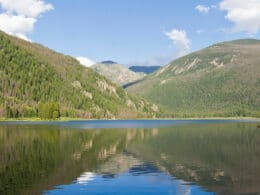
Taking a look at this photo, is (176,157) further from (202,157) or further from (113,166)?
(113,166)

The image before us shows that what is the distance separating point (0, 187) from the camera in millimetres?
51219

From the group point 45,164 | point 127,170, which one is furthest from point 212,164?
point 45,164

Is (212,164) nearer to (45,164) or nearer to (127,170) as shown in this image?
(127,170)

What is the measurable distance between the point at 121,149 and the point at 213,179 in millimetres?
43040

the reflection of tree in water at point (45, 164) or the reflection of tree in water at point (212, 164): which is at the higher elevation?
the reflection of tree in water at point (45, 164)

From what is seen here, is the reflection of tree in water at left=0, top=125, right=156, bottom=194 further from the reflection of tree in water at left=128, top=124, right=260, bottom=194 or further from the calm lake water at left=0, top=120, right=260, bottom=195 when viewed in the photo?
the reflection of tree in water at left=128, top=124, right=260, bottom=194

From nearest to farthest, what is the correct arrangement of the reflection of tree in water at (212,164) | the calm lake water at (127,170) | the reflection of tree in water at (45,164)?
the calm lake water at (127,170), the reflection of tree in water at (45,164), the reflection of tree in water at (212,164)

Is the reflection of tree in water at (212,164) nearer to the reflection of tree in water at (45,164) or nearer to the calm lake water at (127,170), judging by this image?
the calm lake water at (127,170)

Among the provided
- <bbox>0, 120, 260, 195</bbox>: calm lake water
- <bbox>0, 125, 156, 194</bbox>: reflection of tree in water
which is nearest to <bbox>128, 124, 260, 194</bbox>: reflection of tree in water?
<bbox>0, 120, 260, 195</bbox>: calm lake water

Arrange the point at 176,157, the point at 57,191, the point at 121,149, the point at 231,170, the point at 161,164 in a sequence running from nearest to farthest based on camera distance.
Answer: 1. the point at 57,191
2. the point at 231,170
3. the point at 161,164
4. the point at 176,157
5. the point at 121,149

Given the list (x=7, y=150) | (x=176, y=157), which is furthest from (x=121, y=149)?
(x=7, y=150)

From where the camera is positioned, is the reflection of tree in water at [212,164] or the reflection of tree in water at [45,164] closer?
the reflection of tree in water at [45,164]

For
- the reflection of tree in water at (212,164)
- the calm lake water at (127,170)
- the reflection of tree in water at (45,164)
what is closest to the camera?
the calm lake water at (127,170)

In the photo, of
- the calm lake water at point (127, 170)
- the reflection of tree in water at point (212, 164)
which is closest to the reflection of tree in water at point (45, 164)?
the calm lake water at point (127, 170)
